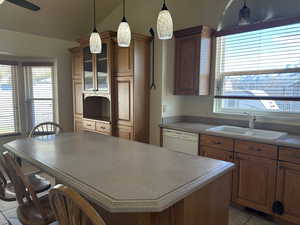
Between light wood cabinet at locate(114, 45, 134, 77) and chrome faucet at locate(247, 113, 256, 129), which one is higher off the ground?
light wood cabinet at locate(114, 45, 134, 77)

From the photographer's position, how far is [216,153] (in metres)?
2.65

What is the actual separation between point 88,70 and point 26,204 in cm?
255

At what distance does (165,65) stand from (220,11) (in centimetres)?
107

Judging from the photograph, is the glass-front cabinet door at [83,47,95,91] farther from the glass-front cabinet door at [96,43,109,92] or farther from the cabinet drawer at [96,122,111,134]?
the cabinet drawer at [96,122,111,134]

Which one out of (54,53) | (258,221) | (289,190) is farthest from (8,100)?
(289,190)

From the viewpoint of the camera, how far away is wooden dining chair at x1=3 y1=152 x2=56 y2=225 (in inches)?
55.3

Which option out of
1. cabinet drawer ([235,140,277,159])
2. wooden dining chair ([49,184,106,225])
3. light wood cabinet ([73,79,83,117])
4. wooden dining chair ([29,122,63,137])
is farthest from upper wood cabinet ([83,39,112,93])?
wooden dining chair ([49,184,106,225])

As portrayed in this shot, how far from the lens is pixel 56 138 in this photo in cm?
238

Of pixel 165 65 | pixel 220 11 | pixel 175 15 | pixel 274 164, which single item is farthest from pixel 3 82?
pixel 274 164

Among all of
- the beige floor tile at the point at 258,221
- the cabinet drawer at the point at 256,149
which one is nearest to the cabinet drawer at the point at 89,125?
the cabinet drawer at the point at 256,149

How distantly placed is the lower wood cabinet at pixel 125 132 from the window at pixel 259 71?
133 cm

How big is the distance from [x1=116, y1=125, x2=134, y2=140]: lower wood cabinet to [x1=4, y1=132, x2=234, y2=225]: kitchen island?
1276 mm

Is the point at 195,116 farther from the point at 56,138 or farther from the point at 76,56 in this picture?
the point at 76,56

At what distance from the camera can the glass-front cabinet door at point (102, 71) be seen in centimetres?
Result: 340
